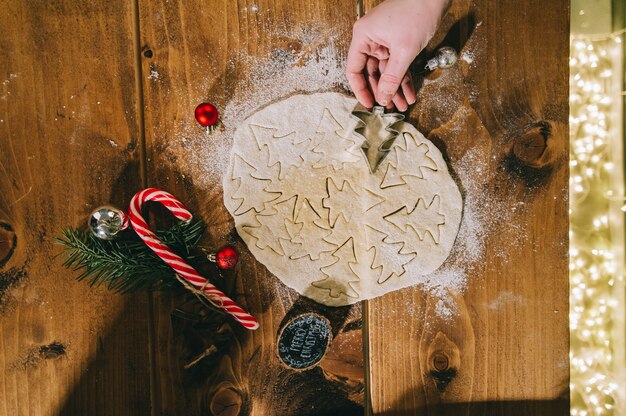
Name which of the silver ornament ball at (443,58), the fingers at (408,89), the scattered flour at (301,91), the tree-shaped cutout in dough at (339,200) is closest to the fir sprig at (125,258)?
the scattered flour at (301,91)

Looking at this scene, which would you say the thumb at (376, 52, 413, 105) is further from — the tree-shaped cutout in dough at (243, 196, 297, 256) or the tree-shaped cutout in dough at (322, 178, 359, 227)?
the tree-shaped cutout in dough at (243, 196, 297, 256)

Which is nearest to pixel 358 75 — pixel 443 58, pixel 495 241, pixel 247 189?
pixel 443 58

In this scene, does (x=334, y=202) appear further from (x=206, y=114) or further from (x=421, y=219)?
(x=206, y=114)

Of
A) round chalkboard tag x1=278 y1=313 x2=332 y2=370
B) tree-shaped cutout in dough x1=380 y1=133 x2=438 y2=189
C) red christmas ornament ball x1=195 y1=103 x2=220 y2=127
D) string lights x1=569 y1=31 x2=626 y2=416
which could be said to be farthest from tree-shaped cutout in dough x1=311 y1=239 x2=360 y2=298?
string lights x1=569 y1=31 x2=626 y2=416

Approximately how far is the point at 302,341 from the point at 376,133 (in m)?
0.80

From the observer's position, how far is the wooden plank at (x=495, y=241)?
1.50 meters

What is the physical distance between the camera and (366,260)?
145cm

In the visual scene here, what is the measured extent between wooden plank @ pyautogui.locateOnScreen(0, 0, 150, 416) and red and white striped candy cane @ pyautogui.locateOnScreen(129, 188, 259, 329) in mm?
159

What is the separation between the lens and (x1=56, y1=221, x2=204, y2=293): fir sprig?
1.27m

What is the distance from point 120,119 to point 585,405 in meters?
2.13

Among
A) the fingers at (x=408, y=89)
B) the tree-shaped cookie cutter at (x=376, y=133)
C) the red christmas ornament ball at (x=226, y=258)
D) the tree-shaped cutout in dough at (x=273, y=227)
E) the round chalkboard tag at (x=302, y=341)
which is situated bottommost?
the round chalkboard tag at (x=302, y=341)

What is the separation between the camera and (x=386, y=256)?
1.46 meters

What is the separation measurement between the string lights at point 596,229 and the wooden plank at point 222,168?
95 centimetres

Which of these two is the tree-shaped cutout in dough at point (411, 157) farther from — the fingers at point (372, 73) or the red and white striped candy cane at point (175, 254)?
the red and white striped candy cane at point (175, 254)
